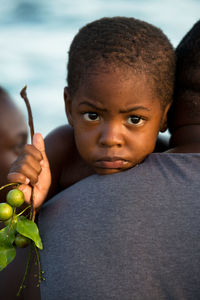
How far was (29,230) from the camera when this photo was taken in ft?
4.77

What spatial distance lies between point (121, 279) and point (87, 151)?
690 mm

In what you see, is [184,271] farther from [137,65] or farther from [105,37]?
[105,37]

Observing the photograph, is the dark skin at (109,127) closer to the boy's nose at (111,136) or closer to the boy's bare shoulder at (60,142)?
the boy's nose at (111,136)

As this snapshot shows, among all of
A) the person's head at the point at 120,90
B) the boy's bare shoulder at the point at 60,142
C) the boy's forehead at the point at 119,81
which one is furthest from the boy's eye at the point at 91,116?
the boy's bare shoulder at the point at 60,142

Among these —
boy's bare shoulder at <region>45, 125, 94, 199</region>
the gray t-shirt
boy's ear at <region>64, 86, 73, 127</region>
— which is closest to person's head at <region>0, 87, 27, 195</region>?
boy's bare shoulder at <region>45, 125, 94, 199</region>

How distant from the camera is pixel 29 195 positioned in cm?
170

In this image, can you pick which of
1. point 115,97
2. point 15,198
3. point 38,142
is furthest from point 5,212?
point 115,97

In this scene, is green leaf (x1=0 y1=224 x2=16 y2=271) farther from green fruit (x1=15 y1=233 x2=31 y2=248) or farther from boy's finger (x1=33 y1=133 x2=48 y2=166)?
boy's finger (x1=33 y1=133 x2=48 y2=166)

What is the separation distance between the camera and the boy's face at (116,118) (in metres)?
1.73

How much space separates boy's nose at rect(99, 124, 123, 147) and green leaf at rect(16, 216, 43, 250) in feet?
1.61

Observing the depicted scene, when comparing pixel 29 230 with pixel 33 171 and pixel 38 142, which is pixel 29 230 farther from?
pixel 38 142

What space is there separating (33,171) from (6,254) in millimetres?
393

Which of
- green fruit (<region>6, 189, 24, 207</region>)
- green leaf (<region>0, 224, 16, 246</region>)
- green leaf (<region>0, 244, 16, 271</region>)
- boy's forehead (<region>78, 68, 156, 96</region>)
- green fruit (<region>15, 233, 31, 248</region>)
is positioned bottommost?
green leaf (<region>0, 244, 16, 271</region>)

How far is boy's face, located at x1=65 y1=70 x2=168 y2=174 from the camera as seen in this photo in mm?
1733
